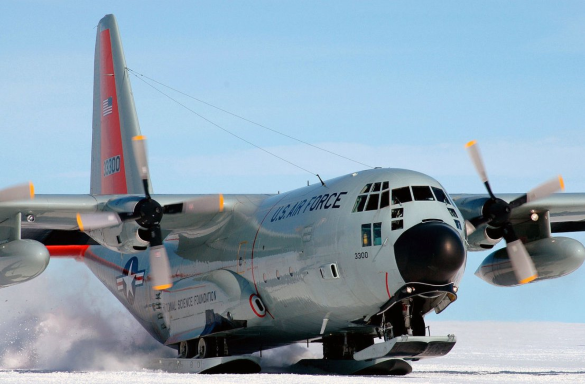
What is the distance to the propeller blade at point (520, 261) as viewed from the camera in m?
15.9

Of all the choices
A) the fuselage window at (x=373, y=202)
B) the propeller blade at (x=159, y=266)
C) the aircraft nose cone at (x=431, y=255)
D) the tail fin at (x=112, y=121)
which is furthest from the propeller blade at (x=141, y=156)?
the aircraft nose cone at (x=431, y=255)

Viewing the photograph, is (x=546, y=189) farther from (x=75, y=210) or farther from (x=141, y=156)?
(x=75, y=210)

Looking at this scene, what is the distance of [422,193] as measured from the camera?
43.5 feet

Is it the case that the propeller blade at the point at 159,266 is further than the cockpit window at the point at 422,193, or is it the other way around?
the propeller blade at the point at 159,266

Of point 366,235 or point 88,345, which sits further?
point 88,345

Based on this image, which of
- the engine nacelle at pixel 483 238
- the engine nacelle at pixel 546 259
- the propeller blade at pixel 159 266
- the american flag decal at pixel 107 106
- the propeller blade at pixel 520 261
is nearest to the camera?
the propeller blade at pixel 159 266

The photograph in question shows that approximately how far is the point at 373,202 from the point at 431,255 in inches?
64.5

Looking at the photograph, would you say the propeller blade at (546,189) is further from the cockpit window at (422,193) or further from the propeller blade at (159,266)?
the propeller blade at (159,266)

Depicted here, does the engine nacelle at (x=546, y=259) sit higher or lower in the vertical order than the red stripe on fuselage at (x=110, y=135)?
lower

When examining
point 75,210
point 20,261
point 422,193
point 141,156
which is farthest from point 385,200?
point 20,261

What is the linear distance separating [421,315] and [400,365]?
2.19 meters

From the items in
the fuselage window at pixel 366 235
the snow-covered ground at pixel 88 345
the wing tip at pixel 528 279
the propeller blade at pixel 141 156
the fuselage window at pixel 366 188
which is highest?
the propeller blade at pixel 141 156

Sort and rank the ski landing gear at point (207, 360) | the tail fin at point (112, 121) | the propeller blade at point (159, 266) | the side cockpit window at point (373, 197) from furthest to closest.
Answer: the tail fin at point (112, 121)
the propeller blade at point (159, 266)
the ski landing gear at point (207, 360)
the side cockpit window at point (373, 197)

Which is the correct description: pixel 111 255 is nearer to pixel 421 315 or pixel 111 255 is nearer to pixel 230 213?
pixel 230 213
